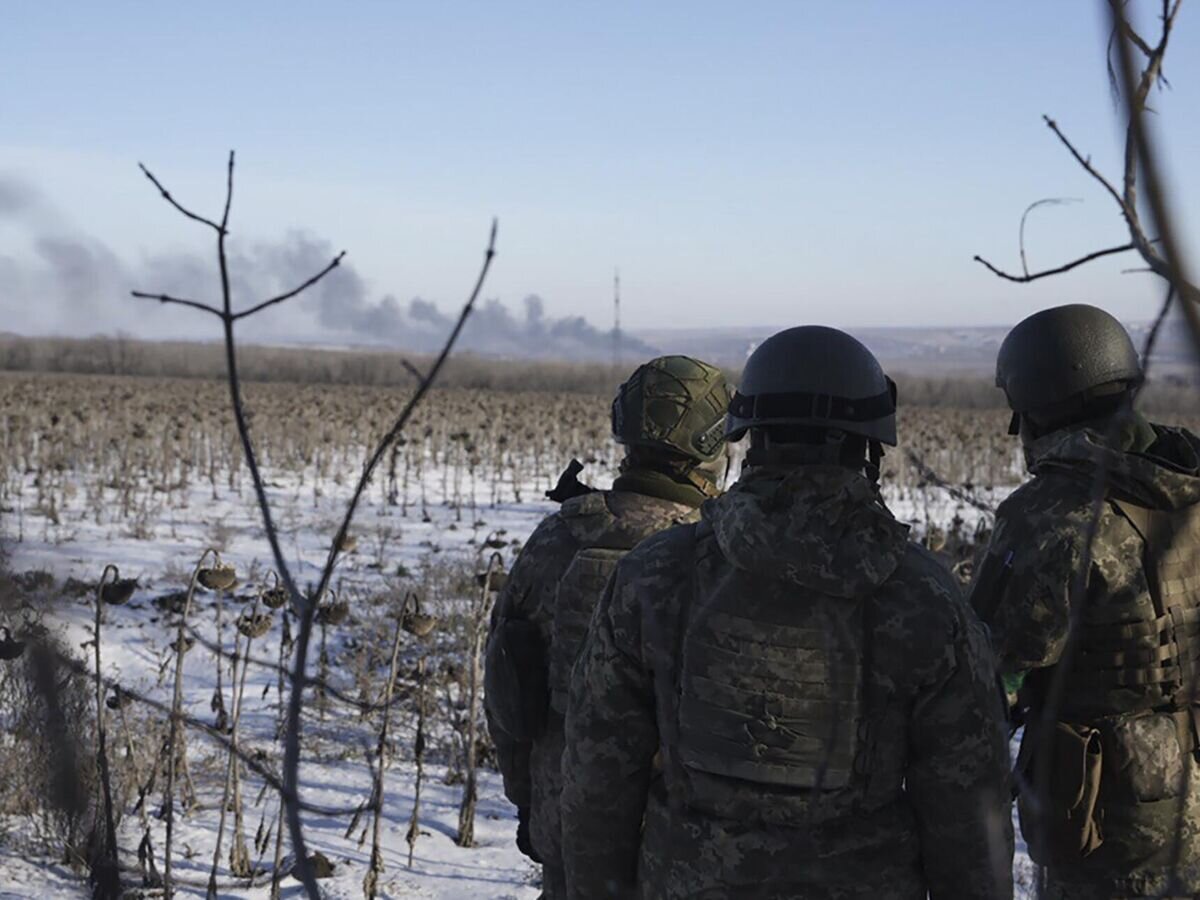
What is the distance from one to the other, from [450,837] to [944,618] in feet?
14.1

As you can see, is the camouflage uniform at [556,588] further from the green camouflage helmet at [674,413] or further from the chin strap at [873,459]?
the chin strap at [873,459]

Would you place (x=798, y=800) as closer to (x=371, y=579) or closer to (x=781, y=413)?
(x=781, y=413)

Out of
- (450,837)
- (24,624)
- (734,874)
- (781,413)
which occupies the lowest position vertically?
(450,837)

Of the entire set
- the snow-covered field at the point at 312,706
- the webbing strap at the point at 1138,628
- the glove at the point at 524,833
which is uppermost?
the webbing strap at the point at 1138,628

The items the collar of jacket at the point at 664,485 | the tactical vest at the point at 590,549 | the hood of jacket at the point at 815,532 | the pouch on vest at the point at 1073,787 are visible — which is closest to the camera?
the hood of jacket at the point at 815,532

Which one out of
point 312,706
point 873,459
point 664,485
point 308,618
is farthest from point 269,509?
point 312,706

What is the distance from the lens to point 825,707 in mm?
2014

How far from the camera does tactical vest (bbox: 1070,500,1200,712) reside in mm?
2734

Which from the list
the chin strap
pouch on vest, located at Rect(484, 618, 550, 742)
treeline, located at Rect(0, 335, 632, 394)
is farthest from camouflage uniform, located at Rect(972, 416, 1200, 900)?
treeline, located at Rect(0, 335, 632, 394)

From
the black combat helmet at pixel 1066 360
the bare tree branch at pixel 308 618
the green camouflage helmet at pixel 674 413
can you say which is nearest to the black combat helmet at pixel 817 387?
the green camouflage helmet at pixel 674 413

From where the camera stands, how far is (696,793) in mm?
2109

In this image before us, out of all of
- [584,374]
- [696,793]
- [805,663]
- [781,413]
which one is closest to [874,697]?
[805,663]

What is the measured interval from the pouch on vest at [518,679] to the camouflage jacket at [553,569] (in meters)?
0.03

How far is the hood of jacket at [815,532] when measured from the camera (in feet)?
6.49
